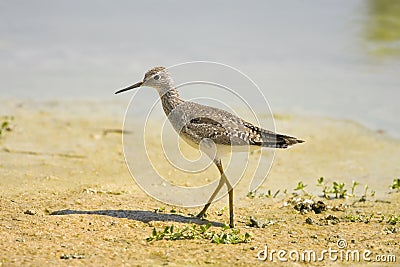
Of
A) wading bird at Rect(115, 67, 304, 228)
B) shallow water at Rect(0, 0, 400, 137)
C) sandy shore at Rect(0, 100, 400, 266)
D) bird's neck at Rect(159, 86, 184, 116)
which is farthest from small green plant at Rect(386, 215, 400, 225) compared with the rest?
shallow water at Rect(0, 0, 400, 137)

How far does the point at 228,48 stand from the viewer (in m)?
15.8

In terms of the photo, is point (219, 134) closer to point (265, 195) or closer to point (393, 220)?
A: point (265, 195)

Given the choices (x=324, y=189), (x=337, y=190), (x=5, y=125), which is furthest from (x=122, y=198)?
(x=5, y=125)

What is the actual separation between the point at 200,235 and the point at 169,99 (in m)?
1.74

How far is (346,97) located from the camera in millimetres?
12812

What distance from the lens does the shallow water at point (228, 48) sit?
41.9 feet

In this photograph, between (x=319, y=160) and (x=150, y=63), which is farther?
(x=150, y=63)

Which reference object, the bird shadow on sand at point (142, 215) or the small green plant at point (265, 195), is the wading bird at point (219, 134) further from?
the small green plant at point (265, 195)

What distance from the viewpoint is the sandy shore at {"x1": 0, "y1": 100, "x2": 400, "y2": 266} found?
6020mm

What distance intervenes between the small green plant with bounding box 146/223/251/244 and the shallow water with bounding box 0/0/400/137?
3.73m

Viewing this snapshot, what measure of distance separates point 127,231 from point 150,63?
26.3 feet

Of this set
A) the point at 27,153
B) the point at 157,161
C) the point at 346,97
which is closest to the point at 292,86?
the point at 346,97

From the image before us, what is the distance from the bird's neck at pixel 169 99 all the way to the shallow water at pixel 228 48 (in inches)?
100

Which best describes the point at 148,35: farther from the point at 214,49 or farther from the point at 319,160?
the point at 319,160
